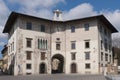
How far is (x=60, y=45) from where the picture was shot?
166ft

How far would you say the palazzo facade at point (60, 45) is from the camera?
148 feet

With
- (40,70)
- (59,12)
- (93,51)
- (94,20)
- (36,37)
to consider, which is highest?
(59,12)

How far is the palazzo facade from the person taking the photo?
4503 centimetres

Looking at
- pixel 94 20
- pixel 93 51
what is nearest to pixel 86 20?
pixel 94 20

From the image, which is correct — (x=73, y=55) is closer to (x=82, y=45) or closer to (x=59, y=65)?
(x=82, y=45)

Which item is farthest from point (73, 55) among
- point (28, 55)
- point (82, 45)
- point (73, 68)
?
point (28, 55)

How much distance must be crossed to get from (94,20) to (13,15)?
16395mm

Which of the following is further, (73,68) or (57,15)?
(57,15)

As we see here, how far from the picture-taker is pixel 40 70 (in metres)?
47.4

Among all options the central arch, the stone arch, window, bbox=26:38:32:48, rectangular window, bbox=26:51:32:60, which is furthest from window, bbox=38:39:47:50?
the stone arch

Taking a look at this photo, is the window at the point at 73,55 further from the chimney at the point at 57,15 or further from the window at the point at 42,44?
the chimney at the point at 57,15

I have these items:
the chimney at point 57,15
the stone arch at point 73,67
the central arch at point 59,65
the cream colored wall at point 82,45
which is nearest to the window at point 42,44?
the central arch at point 59,65

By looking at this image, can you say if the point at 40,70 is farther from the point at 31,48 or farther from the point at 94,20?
the point at 94,20

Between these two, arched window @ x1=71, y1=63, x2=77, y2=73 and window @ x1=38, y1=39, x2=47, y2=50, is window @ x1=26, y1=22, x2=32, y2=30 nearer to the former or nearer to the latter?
window @ x1=38, y1=39, x2=47, y2=50
